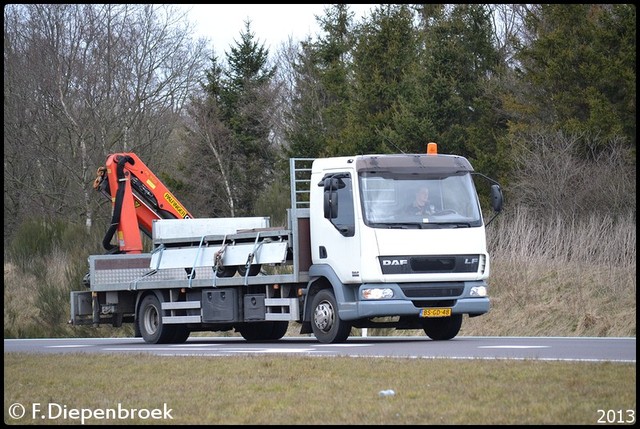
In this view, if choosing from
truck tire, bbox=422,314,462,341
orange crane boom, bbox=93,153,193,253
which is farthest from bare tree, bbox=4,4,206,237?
truck tire, bbox=422,314,462,341

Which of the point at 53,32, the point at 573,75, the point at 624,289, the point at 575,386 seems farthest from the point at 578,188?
the point at 575,386

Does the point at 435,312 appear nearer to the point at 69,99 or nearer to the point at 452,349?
the point at 452,349

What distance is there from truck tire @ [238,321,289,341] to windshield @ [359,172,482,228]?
5000 millimetres

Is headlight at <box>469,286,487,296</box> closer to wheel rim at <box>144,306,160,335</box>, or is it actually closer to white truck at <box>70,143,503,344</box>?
white truck at <box>70,143,503,344</box>

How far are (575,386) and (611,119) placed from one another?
2933cm

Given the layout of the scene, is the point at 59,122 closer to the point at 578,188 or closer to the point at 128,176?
the point at 578,188

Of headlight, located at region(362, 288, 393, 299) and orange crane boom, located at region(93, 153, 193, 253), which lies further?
orange crane boom, located at region(93, 153, 193, 253)

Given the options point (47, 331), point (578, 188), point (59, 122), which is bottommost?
point (47, 331)

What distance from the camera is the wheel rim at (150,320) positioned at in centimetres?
2292

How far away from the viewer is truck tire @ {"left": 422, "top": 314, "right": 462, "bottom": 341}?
20.6 m

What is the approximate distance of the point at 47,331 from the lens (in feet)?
106

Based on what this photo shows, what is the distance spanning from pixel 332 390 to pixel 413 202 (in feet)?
25.8

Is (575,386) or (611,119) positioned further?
(611,119)

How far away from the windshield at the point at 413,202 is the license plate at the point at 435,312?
1307mm
